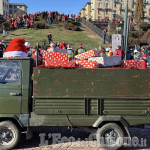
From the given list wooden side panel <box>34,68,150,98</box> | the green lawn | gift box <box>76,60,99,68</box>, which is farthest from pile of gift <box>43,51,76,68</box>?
the green lawn

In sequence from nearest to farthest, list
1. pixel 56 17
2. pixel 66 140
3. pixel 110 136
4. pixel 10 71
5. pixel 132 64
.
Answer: pixel 10 71 → pixel 110 136 → pixel 132 64 → pixel 66 140 → pixel 56 17

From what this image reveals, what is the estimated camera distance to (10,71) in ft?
15.0

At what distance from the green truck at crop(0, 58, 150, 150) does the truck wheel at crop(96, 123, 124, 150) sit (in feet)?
0.64

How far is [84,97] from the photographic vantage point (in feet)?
14.5

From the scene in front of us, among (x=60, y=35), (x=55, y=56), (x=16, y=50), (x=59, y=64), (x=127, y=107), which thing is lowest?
(x=127, y=107)

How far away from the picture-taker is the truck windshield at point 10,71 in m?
4.53

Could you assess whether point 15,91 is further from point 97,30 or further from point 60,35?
point 97,30

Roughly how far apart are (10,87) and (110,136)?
2448mm

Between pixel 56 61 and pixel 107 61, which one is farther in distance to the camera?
pixel 107 61

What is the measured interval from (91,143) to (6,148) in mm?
1954

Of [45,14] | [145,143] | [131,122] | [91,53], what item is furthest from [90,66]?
[45,14]

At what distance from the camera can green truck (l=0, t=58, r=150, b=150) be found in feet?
14.5

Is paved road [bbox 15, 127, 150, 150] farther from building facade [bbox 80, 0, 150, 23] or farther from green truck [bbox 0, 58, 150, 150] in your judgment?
building facade [bbox 80, 0, 150, 23]

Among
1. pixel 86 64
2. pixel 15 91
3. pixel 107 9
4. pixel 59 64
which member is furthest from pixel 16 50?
pixel 107 9
